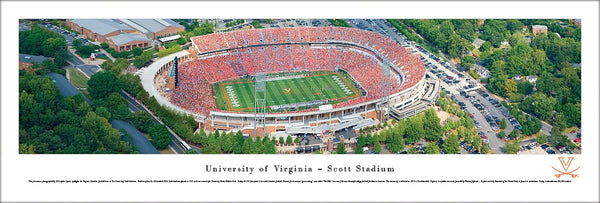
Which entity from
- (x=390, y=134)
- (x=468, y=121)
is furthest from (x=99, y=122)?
(x=468, y=121)

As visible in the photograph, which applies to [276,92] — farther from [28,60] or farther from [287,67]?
[28,60]

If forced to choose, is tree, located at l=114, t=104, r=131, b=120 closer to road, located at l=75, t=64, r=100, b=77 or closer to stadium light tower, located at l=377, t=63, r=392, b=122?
road, located at l=75, t=64, r=100, b=77

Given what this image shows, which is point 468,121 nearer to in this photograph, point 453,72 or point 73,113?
point 453,72

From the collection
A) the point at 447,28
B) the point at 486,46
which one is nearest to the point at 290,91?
the point at 447,28

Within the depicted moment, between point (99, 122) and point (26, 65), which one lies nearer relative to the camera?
point (99, 122)

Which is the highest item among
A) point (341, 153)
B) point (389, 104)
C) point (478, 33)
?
point (478, 33)

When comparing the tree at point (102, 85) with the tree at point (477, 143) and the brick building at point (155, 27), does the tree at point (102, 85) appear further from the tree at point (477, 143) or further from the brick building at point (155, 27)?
the tree at point (477, 143)
